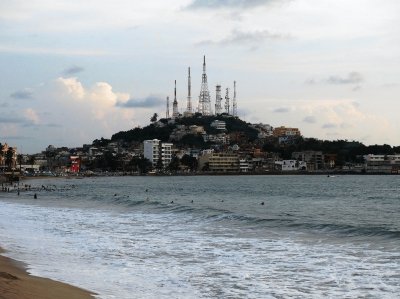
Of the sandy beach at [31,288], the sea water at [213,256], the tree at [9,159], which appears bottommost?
the sea water at [213,256]

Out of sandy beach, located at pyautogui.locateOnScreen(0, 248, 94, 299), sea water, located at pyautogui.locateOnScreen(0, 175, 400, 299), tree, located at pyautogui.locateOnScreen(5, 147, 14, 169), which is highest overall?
tree, located at pyautogui.locateOnScreen(5, 147, 14, 169)

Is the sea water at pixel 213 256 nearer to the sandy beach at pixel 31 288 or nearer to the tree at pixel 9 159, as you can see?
the sandy beach at pixel 31 288

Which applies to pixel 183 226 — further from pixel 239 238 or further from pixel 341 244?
pixel 341 244

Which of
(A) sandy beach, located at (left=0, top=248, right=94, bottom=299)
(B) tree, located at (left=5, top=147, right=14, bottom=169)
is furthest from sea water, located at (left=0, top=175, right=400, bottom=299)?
(B) tree, located at (left=5, top=147, right=14, bottom=169)

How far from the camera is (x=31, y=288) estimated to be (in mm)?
12320

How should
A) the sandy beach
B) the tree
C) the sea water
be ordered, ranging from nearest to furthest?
the sandy beach
the sea water
the tree

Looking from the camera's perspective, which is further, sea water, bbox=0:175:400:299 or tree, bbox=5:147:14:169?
tree, bbox=5:147:14:169

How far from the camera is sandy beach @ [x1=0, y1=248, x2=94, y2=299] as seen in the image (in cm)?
1137

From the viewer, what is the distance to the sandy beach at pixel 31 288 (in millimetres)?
11367

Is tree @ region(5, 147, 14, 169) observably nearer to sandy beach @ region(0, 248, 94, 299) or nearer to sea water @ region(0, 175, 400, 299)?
sea water @ region(0, 175, 400, 299)

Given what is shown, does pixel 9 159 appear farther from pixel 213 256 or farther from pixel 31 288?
pixel 31 288

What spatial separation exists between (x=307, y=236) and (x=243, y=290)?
13.2 m

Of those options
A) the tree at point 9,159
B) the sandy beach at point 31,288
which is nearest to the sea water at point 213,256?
the sandy beach at point 31,288

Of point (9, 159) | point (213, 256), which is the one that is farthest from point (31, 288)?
point (9, 159)
